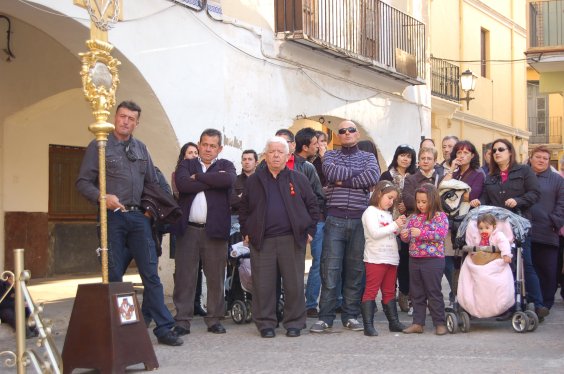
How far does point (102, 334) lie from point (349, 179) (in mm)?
3305

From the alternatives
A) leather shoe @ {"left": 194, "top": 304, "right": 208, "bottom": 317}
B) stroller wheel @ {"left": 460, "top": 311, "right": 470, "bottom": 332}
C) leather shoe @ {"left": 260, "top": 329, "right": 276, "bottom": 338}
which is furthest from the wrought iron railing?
leather shoe @ {"left": 194, "top": 304, "right": 208, "bottom": 317}

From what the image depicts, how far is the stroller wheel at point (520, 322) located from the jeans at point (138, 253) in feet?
10.8

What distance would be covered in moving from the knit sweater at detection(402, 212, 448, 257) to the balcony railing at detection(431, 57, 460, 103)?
13020 millimetres

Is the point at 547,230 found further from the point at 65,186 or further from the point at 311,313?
the point at 65,186

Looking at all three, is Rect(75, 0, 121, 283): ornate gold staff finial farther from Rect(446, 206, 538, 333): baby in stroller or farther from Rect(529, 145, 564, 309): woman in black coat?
Rect(529, 145, 564, 309): woman in black coat

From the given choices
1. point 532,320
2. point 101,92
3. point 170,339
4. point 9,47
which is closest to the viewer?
point 101,92

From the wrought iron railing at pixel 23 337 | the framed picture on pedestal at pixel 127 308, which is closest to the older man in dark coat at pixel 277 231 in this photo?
the framed picture on pedestal at pixel 127 308

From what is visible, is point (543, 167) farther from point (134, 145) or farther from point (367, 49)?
point (367, 49)

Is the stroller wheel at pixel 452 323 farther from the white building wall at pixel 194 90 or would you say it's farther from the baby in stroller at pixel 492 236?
the white building wall at pixel 194 90

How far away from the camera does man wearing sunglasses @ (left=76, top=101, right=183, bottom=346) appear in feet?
24.4

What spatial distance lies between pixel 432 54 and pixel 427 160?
1255 cm

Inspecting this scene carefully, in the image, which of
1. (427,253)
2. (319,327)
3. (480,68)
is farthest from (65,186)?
(480,68)

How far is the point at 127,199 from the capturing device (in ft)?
24.8

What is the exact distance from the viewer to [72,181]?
14.4m
